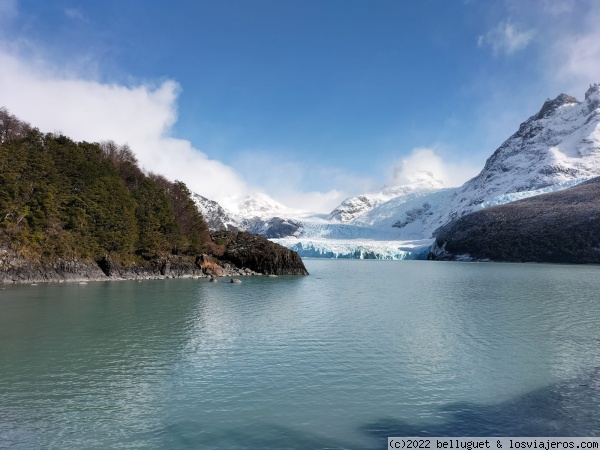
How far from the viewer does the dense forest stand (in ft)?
144

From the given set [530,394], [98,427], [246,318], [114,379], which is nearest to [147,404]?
[98,427]

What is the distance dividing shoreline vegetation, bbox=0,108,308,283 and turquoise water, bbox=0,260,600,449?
15.8 m

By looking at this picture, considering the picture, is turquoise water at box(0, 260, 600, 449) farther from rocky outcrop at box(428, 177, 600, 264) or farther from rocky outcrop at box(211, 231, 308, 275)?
rocky outcrop at box(428, 177, 600, 264)

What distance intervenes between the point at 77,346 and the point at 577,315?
101 ft

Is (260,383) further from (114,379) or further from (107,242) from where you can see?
(107,242)

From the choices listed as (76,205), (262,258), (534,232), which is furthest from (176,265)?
(534,232)

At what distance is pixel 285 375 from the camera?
1538 centimetres

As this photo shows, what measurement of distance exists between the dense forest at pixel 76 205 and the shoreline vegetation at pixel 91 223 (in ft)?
0.36

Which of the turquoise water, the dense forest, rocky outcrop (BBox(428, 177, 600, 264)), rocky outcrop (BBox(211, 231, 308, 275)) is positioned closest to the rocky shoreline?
rocky outcrop (BBox(211, 231, 308, 275))

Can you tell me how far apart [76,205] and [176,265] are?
16115 mm

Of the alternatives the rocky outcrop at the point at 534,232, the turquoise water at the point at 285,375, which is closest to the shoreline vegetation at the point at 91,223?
the turquoise water at the point at 285,375

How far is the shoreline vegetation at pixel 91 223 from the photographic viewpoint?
4372 centimetres

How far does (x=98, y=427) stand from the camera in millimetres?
10719

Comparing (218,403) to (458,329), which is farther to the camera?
(458,329)
